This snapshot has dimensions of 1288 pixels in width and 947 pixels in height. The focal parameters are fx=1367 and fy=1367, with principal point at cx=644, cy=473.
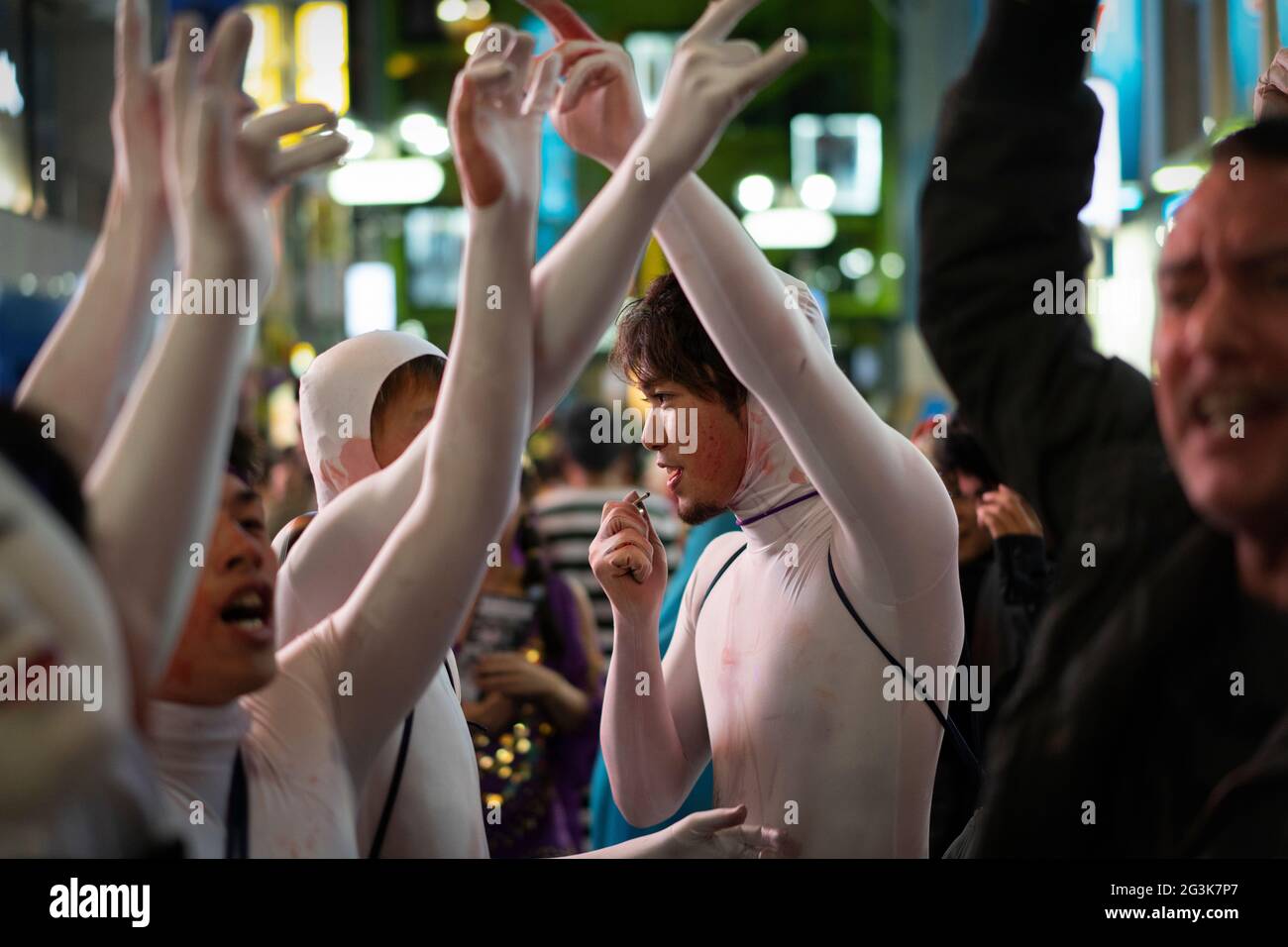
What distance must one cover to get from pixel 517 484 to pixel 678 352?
45 cm

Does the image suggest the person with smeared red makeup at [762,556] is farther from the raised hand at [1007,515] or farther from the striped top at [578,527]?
the striped top at [578,527]

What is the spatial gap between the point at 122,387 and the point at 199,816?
1.44ft

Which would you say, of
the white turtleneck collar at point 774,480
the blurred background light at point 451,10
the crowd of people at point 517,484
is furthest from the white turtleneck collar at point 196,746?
the blurred background light at point 451,10

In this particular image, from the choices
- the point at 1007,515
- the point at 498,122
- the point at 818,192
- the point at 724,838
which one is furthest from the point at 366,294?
the point at 498,122

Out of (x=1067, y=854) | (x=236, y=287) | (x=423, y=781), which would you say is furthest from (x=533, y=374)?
(x=1067, y=854)

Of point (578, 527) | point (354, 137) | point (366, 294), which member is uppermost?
point (366, 294)

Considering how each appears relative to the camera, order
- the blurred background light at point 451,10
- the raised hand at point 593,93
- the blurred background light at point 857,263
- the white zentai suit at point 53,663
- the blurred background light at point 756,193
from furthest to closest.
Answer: the blurred background light at point 857,263 < the blurred background light at point 756,193 < the blurred background light at point 451,10 < the raised hand at point 593,93 < the white zentai suit at point 53,663

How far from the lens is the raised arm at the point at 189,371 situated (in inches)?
48.9

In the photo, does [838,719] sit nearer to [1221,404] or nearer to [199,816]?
[1221,404]

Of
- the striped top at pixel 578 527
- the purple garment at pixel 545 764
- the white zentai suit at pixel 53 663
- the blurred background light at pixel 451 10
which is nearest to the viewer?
the white zentai suit at pixel 53 663

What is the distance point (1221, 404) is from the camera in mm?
1379

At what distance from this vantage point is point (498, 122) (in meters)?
1.47

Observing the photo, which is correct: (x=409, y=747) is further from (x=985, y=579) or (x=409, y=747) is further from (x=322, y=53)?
(x=322, y=53)

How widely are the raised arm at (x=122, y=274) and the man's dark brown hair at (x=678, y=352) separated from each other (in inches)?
28.5
